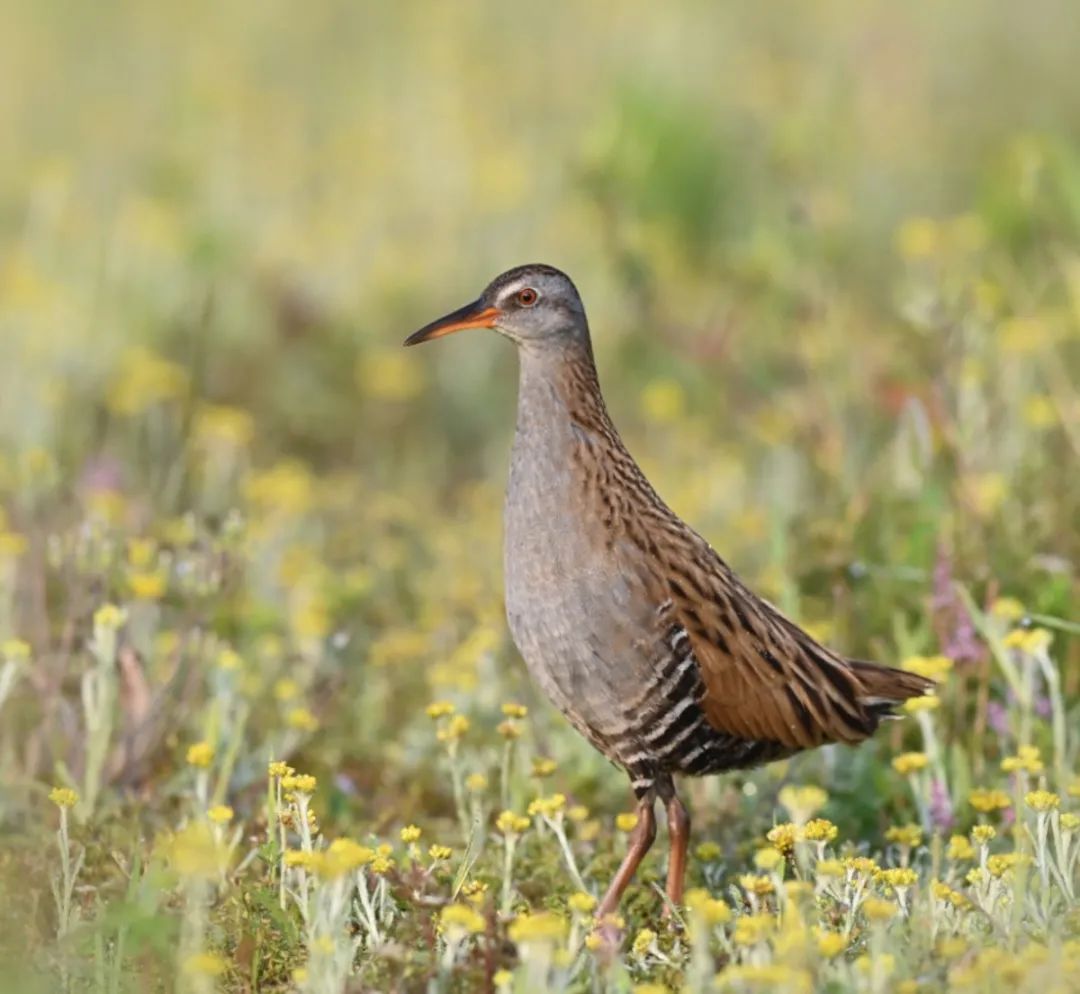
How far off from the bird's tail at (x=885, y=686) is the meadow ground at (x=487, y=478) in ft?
0.59

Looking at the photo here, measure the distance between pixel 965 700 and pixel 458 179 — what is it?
510cm

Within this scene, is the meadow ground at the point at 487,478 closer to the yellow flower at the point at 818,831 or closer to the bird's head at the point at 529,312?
the yellow flower at the point at 818,831

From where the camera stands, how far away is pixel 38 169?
1021cm

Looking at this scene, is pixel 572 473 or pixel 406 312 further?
pixel 406 312

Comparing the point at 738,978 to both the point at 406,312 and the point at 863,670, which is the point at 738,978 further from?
the point at 406,312

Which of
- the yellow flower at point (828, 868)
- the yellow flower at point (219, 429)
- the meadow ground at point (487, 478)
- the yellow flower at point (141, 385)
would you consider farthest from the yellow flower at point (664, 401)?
the yellow flower at point (828, 868)

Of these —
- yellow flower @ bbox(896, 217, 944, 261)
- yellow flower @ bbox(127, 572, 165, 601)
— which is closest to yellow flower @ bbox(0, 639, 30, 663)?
yellow flower @ bbox(127, 572, 165, 601)

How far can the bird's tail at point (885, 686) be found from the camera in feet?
15.8

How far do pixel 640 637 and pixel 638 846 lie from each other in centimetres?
50

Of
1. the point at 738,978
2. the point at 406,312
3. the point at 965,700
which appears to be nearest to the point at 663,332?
the point at 406,312

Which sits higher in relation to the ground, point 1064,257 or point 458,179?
point 458,179

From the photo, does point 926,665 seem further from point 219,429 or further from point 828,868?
point 219,429

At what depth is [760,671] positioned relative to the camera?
4625mm

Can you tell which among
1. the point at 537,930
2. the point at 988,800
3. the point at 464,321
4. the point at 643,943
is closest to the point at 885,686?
the point at 988,800
